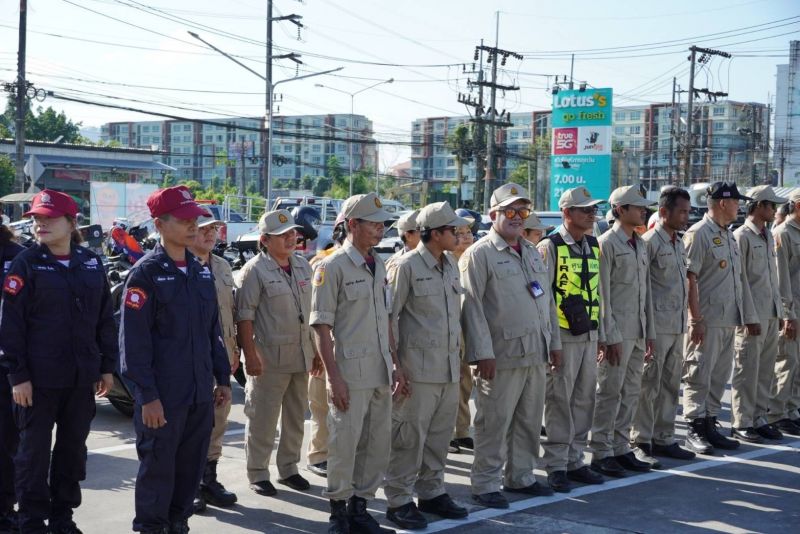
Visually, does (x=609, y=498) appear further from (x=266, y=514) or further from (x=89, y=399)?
(x=89, y=399)

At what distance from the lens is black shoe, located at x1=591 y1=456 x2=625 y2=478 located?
7.28 meters

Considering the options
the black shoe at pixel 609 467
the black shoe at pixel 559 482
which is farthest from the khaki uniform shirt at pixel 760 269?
the black shoe at pixel 559 482

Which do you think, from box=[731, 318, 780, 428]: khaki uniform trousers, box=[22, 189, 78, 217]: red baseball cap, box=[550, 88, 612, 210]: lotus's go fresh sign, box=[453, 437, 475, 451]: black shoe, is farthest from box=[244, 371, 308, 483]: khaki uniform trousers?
box=[550, 88, 612, 210]: lotus's go fresh sign

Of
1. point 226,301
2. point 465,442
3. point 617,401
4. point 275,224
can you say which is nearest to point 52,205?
point 226,301

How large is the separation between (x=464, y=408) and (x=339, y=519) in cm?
291

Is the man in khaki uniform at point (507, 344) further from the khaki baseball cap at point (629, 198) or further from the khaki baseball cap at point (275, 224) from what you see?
the khaki baseball cap at point (275, 224)

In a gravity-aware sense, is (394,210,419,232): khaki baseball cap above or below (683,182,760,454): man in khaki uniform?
above

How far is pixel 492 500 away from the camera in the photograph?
6363 millimetres

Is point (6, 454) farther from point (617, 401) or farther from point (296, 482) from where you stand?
point (617, 401)

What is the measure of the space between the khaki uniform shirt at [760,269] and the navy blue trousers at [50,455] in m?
6.06

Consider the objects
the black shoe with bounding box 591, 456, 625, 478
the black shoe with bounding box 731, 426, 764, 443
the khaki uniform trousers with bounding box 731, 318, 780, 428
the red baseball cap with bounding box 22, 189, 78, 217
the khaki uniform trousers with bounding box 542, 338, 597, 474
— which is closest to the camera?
the red baseball cap with bounding box 22, 189, 78, 217

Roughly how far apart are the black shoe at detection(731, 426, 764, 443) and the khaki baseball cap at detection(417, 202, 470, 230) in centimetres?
404

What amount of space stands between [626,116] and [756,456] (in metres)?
133

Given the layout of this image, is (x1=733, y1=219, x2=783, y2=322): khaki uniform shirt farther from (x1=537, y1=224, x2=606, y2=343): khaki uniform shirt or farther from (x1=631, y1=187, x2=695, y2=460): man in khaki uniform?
(x1=537, y1=224, x2=606, y2=343): khaki uniform shirt
